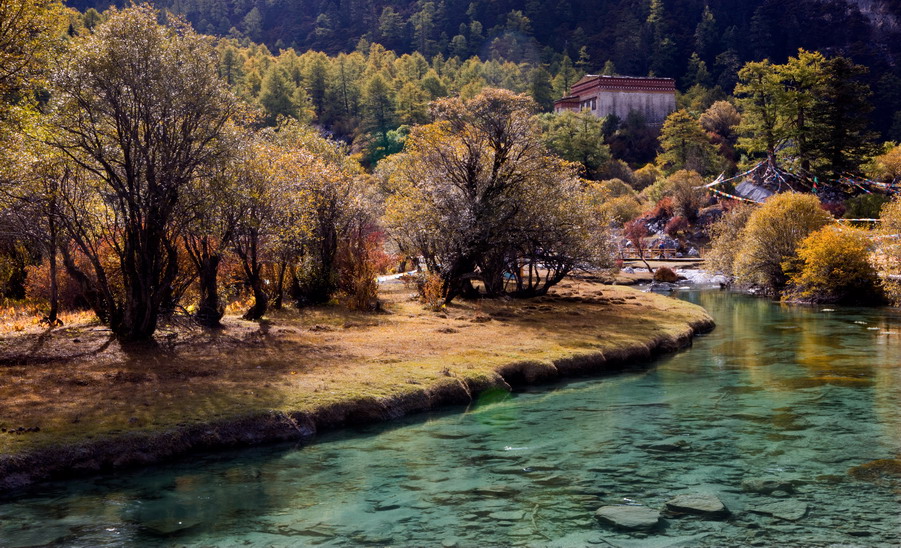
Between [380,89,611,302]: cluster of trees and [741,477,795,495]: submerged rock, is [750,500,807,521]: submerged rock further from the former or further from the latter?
[380,89,611,302]: cluster of trees

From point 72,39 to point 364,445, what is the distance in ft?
54.7

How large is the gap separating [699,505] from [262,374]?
13.1m

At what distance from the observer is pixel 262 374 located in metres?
21.6

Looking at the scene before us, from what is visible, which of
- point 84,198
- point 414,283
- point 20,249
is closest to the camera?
point 84,198

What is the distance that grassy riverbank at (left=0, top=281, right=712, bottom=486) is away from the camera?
53.4 ft

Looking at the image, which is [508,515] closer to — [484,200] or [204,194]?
[204,194]

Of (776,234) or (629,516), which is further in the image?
(776,234)

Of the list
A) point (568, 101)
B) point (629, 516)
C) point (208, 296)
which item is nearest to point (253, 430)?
point (629, 516)

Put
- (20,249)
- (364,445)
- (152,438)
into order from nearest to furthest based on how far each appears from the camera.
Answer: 1. (152,438)
2. (364,445)
3. (20,249)

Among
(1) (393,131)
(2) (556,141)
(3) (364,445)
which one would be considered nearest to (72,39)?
(3) (364,445)

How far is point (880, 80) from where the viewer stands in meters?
186

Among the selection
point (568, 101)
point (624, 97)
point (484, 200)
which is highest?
point (568, 101)

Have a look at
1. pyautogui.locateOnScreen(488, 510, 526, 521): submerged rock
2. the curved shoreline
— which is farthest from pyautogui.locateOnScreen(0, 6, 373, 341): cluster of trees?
pyautogui.locateOnScreen(488, 510, 526, 521): submerged rock

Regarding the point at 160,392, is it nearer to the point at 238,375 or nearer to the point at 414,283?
the point at 238,375
